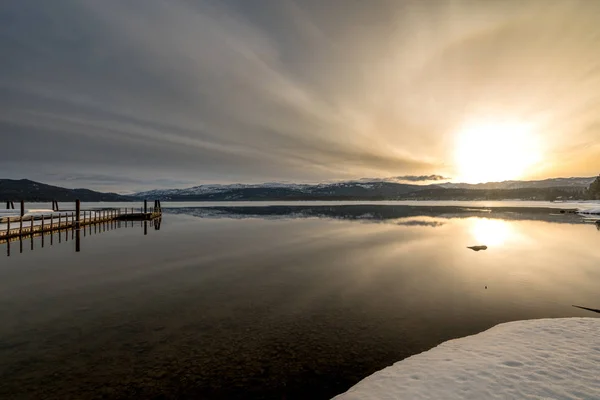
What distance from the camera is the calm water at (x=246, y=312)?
1016 cm

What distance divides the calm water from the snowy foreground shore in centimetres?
133

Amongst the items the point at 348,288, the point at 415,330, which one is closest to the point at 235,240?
the point at 348,288

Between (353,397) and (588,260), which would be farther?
(588,260)

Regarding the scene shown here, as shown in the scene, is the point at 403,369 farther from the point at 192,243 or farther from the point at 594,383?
the point at 192,243

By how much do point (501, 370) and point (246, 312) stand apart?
Result: 1120cm

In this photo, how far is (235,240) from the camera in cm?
4444

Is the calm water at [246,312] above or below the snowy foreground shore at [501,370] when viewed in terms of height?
below

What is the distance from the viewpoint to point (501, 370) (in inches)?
351

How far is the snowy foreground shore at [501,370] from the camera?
7859mm

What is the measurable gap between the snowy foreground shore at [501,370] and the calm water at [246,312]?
52.3 inches

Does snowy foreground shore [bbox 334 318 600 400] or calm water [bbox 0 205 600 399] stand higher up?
snowy foreground shore [bbox 334 318 600 400]

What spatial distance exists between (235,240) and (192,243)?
5.86 meters

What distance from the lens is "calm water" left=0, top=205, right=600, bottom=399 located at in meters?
10.2

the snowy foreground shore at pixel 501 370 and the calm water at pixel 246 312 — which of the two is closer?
the snowy foreground shore at pixel 501 370
